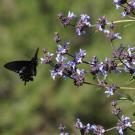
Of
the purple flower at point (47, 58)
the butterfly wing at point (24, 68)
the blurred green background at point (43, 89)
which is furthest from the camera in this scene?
the blurred green background at point (43, 89)

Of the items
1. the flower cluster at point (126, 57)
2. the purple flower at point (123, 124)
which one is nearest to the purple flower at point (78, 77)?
the flower cluster at point (126, 57)

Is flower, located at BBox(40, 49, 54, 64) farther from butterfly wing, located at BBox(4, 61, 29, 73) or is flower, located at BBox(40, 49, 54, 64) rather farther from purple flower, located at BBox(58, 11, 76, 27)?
butterfly wing, located at BBox(4, 61, 29, 73)

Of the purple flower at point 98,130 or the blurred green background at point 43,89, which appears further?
the blurred green background at point 43,89

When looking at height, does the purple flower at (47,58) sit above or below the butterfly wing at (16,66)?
below

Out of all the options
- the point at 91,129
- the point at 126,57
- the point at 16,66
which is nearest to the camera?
the point at 126,57

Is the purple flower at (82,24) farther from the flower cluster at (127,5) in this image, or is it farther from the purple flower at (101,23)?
the flower cluster at (127,5)

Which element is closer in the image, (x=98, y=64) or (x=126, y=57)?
(x=126, y=57)

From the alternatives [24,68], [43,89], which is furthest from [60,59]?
[43,89]

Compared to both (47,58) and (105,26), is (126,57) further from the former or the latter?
(47,58)
